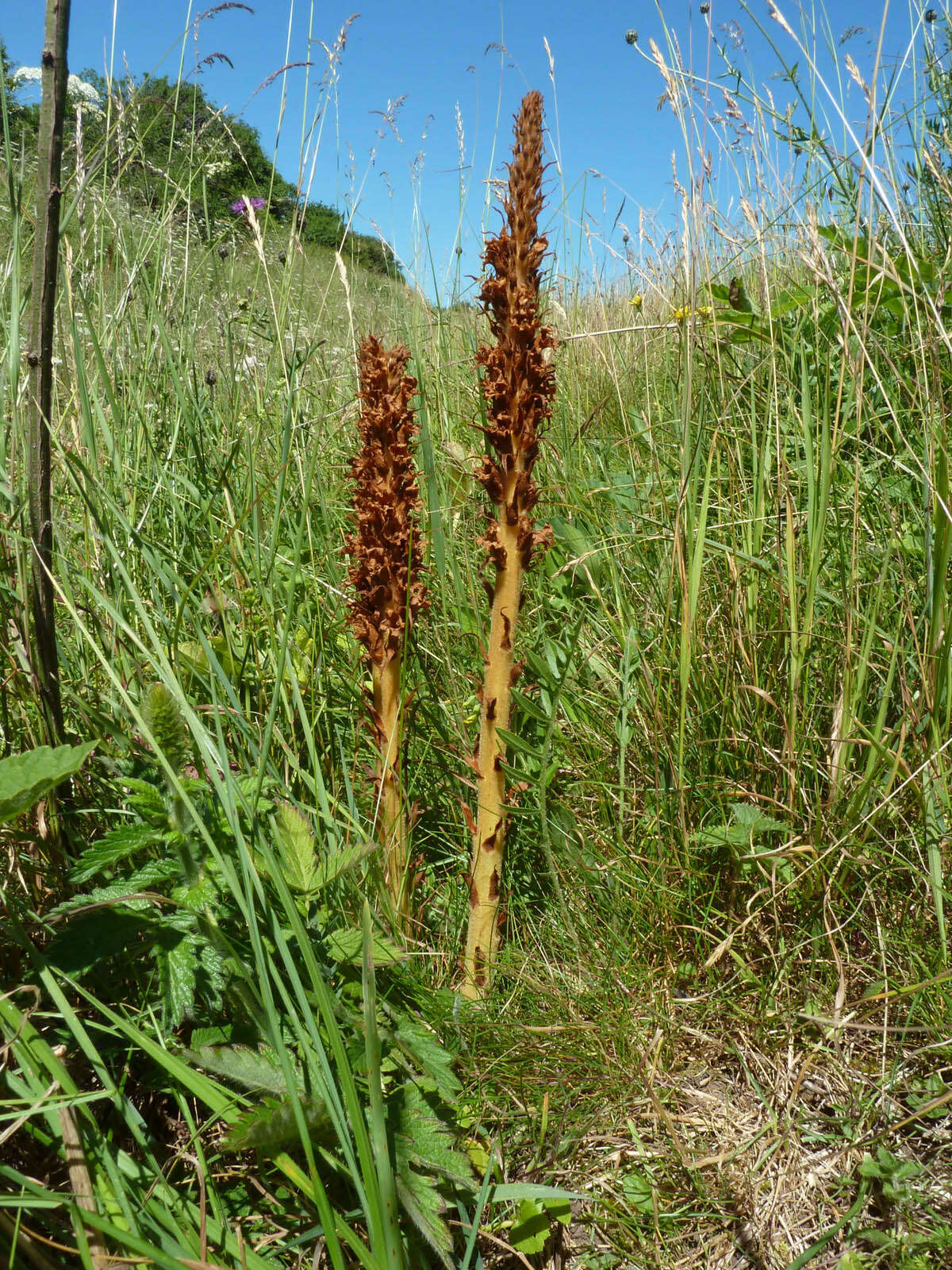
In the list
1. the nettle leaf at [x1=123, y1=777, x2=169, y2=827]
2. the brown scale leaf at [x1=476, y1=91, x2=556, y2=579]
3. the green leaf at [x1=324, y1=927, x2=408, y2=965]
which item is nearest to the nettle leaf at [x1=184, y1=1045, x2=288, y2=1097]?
the green leaf at [x1=324, y1=927, x2=408, y2=965]

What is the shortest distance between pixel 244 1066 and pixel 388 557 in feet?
2.38

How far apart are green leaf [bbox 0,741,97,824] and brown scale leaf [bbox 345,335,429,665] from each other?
21.6 inches

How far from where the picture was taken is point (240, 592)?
5.29ft

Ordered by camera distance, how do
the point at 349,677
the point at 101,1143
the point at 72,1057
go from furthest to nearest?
the point at 349,677, the point at 72,1057, the point at 101,1143

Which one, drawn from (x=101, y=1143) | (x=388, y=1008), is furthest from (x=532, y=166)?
(x=101, y=1143)

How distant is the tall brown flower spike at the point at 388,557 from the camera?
1.20m

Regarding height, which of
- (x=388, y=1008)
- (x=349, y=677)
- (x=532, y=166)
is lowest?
(x=388, y=1008)

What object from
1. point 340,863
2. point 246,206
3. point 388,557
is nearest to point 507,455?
point 388,557

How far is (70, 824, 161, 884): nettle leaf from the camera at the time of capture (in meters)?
0.94

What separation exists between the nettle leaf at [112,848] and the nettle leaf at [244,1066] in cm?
24

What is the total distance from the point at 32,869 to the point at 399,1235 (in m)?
0.75

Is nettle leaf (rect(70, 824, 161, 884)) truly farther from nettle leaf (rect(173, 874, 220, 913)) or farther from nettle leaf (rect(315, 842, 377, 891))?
nettle leaf (rect(315, 842, 377, 891))

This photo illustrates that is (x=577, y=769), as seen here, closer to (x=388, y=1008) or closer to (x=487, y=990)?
(x=487, y=990)

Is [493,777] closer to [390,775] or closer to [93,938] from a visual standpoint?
[390,775]
